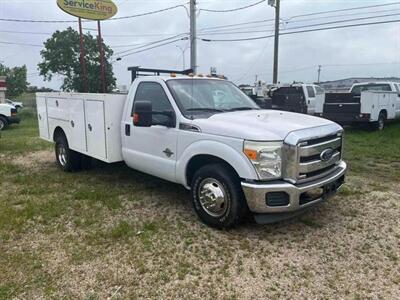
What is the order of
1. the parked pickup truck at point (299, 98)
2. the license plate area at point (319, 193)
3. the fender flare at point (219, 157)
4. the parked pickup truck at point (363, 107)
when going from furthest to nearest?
the parked pickup truck at point (299, 98), the parked pickup truck at point (363, 107), the license plate area at point (319, 193), the fender flare at point (219, 157)

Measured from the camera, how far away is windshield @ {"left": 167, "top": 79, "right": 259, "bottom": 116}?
4.65 metres

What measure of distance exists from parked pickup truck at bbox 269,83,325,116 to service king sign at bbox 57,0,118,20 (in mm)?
8705

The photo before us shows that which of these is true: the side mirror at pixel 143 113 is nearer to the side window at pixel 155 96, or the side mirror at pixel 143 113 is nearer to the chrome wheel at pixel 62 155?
the side window at pixel 155 96

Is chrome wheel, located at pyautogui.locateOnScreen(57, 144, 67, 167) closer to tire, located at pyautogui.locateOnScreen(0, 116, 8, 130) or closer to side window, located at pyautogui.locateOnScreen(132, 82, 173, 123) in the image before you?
side window, located at pyautogui.locateOnScreen(132, 82, 173, 123)

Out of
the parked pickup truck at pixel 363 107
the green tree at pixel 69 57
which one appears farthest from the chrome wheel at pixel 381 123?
the green tree at pixel 69 57

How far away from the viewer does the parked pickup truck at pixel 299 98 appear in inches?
614

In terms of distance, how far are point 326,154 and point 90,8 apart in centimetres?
670

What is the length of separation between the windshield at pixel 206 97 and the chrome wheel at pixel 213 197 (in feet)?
3.11

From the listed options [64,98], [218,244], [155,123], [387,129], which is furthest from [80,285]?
[387,129]

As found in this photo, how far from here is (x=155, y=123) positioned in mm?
4797

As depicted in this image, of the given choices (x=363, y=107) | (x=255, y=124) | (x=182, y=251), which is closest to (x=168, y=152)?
(x=255, y=124)

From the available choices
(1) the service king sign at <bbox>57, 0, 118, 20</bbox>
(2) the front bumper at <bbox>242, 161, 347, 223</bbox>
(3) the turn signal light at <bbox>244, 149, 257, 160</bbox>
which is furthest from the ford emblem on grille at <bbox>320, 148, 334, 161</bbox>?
(1) the service king sign at <bbox>57, 0, 118, 20</bbox>

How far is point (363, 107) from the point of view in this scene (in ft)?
41.1

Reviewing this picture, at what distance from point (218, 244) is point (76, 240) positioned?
160 centimetres
